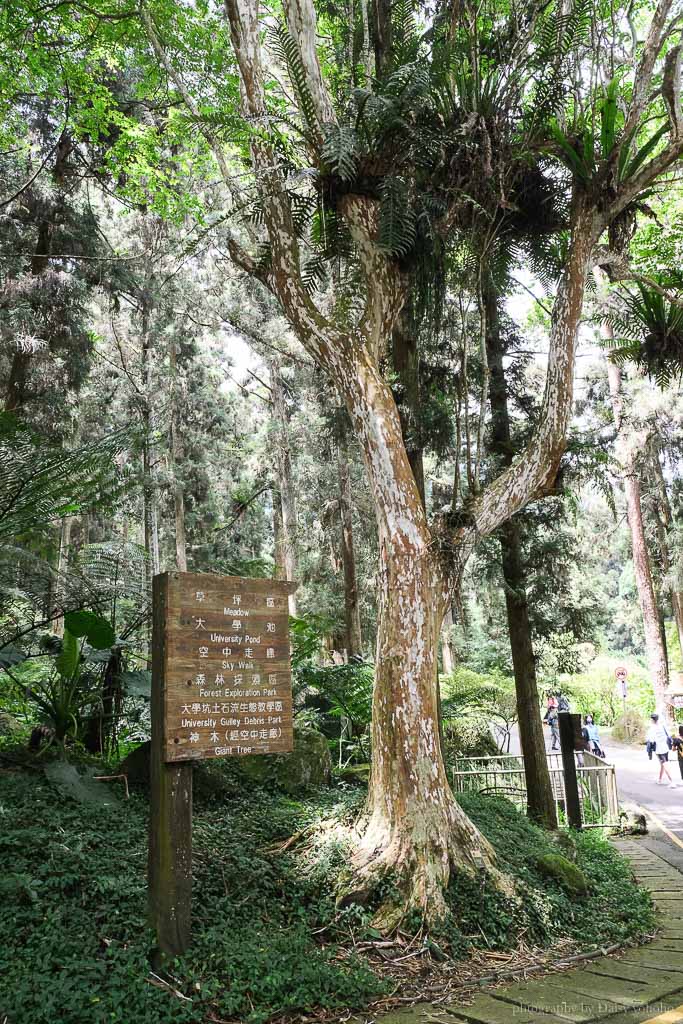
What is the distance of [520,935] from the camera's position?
4797 mm

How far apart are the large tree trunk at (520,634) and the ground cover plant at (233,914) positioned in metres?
1.53

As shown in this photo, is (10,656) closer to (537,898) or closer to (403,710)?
(403,710)

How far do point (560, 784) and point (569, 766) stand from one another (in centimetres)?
320

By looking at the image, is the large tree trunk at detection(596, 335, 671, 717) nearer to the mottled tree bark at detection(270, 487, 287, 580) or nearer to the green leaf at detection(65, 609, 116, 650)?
the mottled tree bark at detection(270, 487, 287, 580)

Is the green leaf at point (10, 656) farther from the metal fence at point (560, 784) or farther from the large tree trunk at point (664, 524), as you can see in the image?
the large tree trunk at point (664, 524)

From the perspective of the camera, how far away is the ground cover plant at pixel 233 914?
3221mm

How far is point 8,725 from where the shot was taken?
7773 mm

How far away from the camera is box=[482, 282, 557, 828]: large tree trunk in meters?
8.05

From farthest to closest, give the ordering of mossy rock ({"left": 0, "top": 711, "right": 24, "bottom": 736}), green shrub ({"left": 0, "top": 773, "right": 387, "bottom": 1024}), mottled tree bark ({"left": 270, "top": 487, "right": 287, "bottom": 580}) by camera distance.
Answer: mottled tree bark ({"left": 270, "top": 487, "right": 287, "bottom": 580}) < mossy rock ({"left": 0, "top": 711, "right": 24, "bottom": 736}) < green shrub ({"left": 0, "top": 773, "right": 387, "bottom": 1024})

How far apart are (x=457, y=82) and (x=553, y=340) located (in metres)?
2.44

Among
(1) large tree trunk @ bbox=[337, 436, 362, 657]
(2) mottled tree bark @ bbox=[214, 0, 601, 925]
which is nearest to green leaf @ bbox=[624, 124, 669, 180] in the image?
(2) mottled tree bark @ bbox=[214, 0, 601, 925]

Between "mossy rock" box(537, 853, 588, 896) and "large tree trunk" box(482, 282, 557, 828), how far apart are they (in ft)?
6.63

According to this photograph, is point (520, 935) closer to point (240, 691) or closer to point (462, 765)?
point (240, 691)

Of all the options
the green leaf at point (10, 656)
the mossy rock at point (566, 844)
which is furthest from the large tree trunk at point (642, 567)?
the green leaf at point (10, 656)
